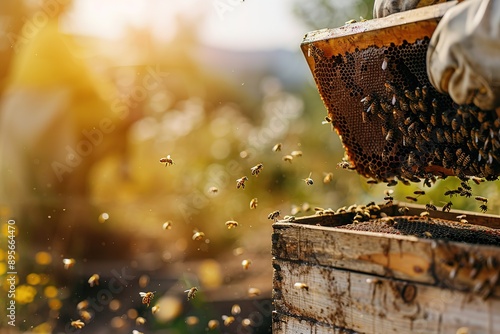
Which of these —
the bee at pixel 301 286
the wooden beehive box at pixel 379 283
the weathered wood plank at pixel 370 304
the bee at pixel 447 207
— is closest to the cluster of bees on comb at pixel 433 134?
the bee at pixel 447 207

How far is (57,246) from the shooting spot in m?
6.98

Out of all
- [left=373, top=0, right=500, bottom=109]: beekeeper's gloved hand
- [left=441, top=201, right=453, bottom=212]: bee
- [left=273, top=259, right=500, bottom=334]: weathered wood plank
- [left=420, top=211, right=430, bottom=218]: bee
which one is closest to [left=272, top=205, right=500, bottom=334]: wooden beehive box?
[left=273, top=259, right=500, bottom=334]: weathered wood plank

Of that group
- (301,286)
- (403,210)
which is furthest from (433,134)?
(301,286)

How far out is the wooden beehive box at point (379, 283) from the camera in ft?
6.76

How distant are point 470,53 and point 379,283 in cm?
104

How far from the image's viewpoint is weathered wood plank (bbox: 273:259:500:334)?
6.84 feet

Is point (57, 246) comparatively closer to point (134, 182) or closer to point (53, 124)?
point (53, 124)

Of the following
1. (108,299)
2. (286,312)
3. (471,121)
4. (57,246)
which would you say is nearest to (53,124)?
(57,246)

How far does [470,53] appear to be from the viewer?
2.13m

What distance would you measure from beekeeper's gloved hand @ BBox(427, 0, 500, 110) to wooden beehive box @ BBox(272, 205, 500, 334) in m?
0.65

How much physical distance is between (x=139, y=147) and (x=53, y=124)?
301cm

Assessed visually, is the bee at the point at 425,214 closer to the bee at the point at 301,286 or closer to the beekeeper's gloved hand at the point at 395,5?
the bee at the point at 301,286

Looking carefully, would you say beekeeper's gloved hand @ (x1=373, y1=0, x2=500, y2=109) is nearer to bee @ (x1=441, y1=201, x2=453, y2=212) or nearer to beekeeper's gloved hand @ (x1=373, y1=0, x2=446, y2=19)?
beekeeper's gloved hand @ (x1=373, y1=0, x2=446, y2=19)

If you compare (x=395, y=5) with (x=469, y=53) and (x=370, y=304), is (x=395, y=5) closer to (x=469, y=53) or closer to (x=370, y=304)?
(x=469, y=53)
